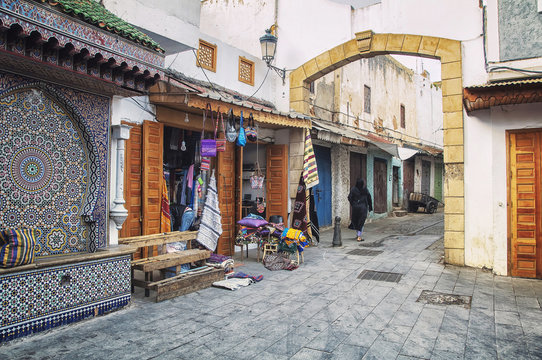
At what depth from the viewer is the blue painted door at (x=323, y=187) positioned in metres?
13.0

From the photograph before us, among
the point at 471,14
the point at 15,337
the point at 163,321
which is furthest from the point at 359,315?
the point at 471,14

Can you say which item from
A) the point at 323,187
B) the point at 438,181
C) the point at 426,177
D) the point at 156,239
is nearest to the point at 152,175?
the point at 156,239

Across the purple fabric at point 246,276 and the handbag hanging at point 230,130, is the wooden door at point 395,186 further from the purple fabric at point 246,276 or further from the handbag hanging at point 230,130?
the purple fabric at point 246,276

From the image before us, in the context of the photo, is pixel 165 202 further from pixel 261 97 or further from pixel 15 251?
pixel 261 97

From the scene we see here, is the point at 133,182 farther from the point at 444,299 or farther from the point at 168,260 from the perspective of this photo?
the point at 444,299

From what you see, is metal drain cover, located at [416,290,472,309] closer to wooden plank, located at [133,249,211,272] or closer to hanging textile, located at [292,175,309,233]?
wooden plank, located at [133,249,211,272]

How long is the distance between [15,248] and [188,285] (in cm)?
239

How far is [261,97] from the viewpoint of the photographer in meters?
10.4

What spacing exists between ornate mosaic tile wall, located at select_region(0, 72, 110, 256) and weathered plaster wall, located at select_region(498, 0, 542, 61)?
693 centimetres

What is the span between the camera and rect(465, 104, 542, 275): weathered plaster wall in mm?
6902

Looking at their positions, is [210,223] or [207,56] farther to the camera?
[207,56]

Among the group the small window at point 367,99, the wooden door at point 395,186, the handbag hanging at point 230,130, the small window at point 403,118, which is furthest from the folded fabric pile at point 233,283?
the small window at point 403,118

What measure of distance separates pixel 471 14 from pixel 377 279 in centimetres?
559

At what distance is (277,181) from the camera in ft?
32.6
